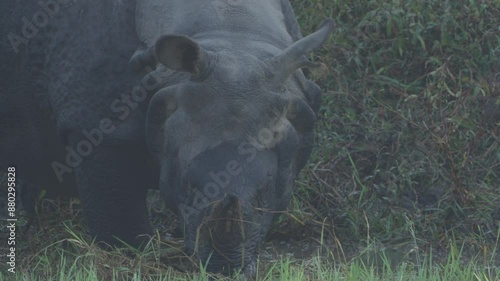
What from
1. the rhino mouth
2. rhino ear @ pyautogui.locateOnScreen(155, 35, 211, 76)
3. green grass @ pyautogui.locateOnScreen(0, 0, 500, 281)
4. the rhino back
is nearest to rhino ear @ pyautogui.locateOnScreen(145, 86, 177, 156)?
rhino ear @ pyautogui.locateOnScreen(155, 35, 211, 76)

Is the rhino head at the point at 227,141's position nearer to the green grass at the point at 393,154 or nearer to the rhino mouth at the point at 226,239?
the rhino mouth at the point at 226,239

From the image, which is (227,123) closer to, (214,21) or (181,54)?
(181,54)

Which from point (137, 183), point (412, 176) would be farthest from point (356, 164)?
point (137, 183)

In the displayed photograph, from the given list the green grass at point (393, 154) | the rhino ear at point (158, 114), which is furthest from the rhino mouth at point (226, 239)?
the rhino ear at point (158, 114)

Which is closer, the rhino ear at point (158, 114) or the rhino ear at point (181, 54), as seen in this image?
the rhino ear at point (181, 54)

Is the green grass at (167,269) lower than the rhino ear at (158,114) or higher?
lower

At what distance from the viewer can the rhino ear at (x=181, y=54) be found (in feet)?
17.0

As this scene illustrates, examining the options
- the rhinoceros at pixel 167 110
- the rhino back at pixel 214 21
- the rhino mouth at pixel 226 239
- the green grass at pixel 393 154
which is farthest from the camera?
the green grass at pixel 393 154

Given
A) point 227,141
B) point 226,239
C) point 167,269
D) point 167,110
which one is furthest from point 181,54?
point 167,269

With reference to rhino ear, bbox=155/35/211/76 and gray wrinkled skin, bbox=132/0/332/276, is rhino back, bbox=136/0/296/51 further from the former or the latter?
rhino ear, bbox=155/35/211/76

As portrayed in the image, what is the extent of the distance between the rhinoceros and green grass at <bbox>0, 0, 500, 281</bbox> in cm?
27

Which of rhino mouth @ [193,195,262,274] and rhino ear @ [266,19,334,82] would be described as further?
rhino ear @ [266,19,334,82]

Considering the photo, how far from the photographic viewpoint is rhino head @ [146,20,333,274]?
5.10 metres

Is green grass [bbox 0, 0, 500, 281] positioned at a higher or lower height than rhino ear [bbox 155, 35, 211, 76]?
lower
